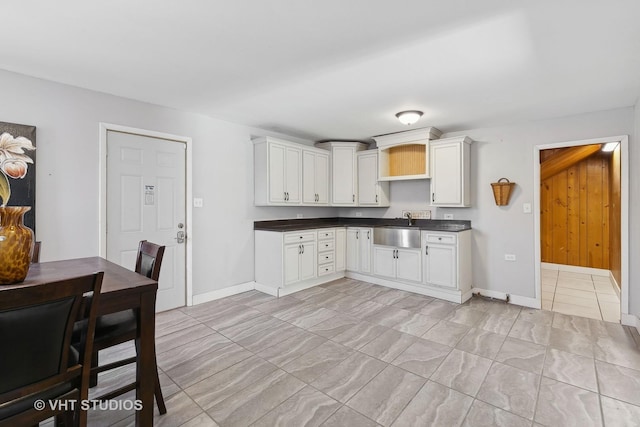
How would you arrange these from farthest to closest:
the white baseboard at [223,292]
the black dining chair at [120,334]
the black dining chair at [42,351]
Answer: the white baseboard at [223,292] → the black dining chair at [120,334] → the black dining chair at [42,351]

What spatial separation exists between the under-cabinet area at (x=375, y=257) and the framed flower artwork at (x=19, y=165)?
2.43 meters

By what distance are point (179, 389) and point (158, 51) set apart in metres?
2.42

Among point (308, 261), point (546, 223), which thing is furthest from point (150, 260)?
point (546, 223)

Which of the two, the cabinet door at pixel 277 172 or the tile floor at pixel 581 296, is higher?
the cabinet door at pixel 277 172

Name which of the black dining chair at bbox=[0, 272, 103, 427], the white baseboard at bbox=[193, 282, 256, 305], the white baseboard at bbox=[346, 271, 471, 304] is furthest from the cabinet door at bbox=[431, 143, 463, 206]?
the black dining chair at bbox=[0, 272, 103, 427]

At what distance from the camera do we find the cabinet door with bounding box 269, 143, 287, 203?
13.8 feet

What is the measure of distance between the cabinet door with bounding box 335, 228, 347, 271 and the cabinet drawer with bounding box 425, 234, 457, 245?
140 cm

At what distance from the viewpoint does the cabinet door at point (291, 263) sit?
4109 millimetres

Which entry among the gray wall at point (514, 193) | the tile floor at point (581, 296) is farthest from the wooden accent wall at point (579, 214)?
the gray wall at point (514, 193)

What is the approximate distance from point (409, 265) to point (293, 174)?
2.17 m

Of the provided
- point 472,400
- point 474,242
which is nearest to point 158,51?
point 472,400

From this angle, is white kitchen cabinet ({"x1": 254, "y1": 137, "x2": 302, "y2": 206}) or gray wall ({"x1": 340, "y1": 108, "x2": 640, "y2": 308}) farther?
white kitchen cabinet ({"x1": 254, "y1": 137, "x2": 302, "y2": 206})

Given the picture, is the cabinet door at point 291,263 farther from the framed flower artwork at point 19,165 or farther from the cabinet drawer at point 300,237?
the framed flower artwork at point 19,165

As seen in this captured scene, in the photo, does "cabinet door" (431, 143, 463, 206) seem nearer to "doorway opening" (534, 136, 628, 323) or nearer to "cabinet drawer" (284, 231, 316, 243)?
"doorway opening" (534, 136, 628, 323)
